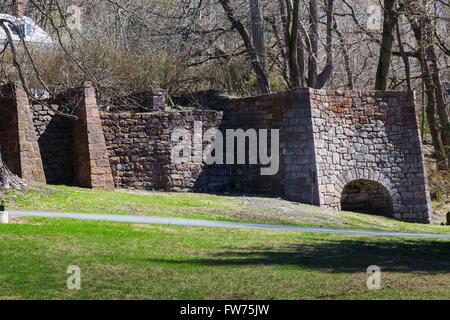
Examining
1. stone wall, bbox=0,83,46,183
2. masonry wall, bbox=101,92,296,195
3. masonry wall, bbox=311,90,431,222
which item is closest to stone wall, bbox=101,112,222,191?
masonry wall, bbox=101,92,296,195

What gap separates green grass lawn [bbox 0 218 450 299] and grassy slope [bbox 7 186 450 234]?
271 cm

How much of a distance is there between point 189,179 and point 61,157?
158 inches

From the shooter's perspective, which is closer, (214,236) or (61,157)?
(214,236)

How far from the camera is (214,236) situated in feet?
45.2

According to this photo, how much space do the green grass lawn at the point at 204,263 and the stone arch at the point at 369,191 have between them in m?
8.26

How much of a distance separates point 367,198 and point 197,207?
7349mm

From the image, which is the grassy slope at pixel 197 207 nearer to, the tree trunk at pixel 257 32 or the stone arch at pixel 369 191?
the stone arch at pixel 369 191

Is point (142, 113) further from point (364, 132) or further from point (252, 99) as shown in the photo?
point (364, 132)

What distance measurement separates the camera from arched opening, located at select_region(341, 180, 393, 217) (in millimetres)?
23828

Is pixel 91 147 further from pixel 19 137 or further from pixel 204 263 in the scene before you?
pixel 204 263

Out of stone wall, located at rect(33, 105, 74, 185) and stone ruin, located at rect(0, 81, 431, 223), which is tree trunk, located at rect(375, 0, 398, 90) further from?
stone wall, located at rect(33, 105, 74, 185)

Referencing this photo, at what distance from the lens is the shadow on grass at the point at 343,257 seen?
11.0m

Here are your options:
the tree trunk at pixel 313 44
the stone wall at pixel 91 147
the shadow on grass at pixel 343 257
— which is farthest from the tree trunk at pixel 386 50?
the shadow on grass at pixel 343 257
